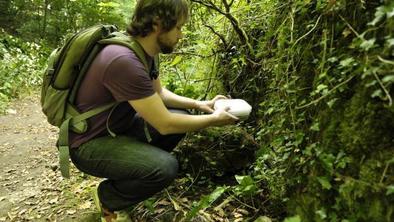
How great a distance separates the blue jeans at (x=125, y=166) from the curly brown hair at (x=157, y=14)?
743 mm

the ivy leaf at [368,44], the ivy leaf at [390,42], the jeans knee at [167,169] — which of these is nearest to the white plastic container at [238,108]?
the jeans knee at [167,169]

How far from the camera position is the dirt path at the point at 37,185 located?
3.60 m

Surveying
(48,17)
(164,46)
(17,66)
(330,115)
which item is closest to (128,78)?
(164,46)

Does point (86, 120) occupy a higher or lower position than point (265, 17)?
lower

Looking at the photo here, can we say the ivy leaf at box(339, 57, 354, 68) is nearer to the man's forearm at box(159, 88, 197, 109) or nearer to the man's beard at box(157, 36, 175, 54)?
the man's beard at box(157, 36, 175, 54)

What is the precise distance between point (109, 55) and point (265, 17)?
56.1 inches

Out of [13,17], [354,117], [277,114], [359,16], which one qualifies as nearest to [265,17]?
[277,114]

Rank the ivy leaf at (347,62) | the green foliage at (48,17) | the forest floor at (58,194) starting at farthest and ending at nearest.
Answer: the green foliage at (48,17) → the forest floor at (58,194) → the ivy leaf at (347,62)

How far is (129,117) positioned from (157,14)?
0.75m

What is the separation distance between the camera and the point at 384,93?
1.83 metres

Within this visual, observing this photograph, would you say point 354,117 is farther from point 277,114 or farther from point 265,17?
point 265,17

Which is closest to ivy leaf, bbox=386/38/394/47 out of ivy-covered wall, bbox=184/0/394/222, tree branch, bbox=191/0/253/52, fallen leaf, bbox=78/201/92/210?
ivy-covered wall, bbox=184/0/394/222

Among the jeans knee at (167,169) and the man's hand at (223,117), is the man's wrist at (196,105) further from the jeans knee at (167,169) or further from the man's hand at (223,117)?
the jeans knee at (167,169)

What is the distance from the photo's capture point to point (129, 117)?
293cm
